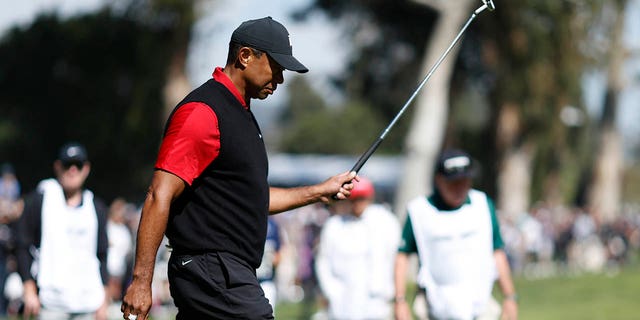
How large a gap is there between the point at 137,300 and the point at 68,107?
1614 inches

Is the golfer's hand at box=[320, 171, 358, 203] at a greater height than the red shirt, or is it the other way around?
the red shirt

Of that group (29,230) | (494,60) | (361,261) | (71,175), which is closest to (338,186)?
(71,175)

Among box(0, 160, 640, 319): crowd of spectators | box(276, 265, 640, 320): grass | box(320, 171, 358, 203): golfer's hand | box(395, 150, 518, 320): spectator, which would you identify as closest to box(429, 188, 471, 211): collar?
box(395, 150, 518, 320): spectator

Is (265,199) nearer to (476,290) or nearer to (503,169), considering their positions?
(476,290)

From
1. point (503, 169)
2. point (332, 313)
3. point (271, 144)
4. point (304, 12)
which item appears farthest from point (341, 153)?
point (332, 313)

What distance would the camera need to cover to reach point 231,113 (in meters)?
5.30

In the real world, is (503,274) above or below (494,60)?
below

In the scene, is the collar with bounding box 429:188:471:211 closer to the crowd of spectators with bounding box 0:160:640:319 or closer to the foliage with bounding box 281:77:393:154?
the crowd of spectators with bounding box 0:160:640:319

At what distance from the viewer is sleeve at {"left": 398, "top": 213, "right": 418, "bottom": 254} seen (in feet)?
28.5

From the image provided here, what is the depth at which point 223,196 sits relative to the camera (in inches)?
209

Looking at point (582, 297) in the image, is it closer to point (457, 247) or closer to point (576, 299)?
point (576, 299)

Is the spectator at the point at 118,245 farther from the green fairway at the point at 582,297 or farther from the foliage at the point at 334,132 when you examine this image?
the foliage at the point at 334,132

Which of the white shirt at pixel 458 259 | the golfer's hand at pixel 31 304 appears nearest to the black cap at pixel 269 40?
the white shirt at pixel 458 259

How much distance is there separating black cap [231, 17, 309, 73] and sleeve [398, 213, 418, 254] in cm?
350
